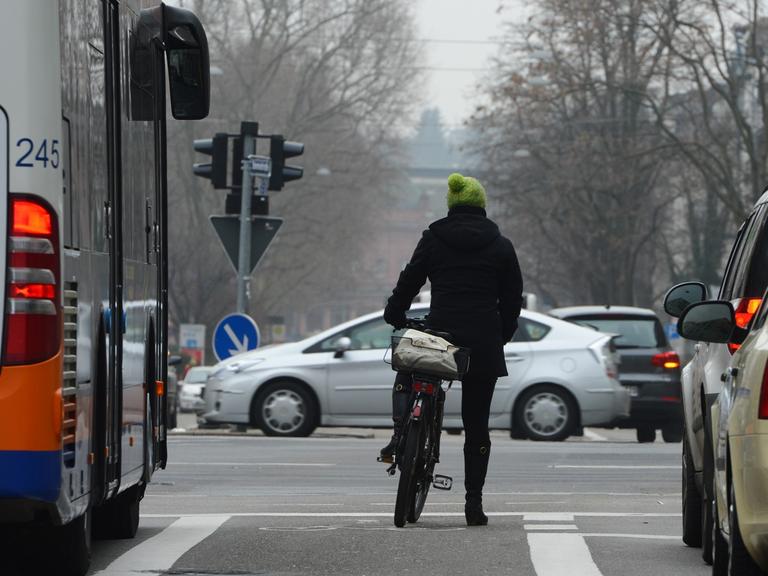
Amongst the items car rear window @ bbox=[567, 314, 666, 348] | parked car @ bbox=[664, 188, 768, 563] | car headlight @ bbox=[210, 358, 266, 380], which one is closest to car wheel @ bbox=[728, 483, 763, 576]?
parked car @ bbox=[664, 188, 768, 563]

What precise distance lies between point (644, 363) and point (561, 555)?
1563 centimetres

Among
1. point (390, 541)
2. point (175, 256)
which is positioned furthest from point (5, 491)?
point (175, 256)

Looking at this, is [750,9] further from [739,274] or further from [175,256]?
[739,274]

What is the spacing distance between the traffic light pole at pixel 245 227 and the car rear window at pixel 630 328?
4.58 meters

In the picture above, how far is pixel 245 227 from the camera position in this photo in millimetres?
27000

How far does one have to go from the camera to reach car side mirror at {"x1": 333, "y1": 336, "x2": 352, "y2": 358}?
73.1 ft

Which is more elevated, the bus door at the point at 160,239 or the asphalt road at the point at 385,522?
the bus door at the point at 160,239

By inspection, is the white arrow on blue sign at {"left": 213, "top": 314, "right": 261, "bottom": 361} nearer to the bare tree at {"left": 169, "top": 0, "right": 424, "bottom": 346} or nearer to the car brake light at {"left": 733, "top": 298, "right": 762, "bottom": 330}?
the car brake light at {"left": 733, "top": 298, "right": 762, "bottom": 330}

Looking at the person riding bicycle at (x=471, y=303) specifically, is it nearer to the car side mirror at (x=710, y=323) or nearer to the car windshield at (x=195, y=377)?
the car side mirror at (x=710, y=323)

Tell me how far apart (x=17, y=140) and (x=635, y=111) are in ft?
178

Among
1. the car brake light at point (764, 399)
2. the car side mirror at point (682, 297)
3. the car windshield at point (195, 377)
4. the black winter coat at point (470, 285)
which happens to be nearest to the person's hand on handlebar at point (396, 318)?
the black winter coat at point (470, 285)

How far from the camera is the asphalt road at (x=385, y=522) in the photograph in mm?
8398

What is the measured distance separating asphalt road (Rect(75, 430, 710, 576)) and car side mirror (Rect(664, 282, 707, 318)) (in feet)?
3.50

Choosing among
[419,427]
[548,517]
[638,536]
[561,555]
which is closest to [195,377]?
[548,517]
